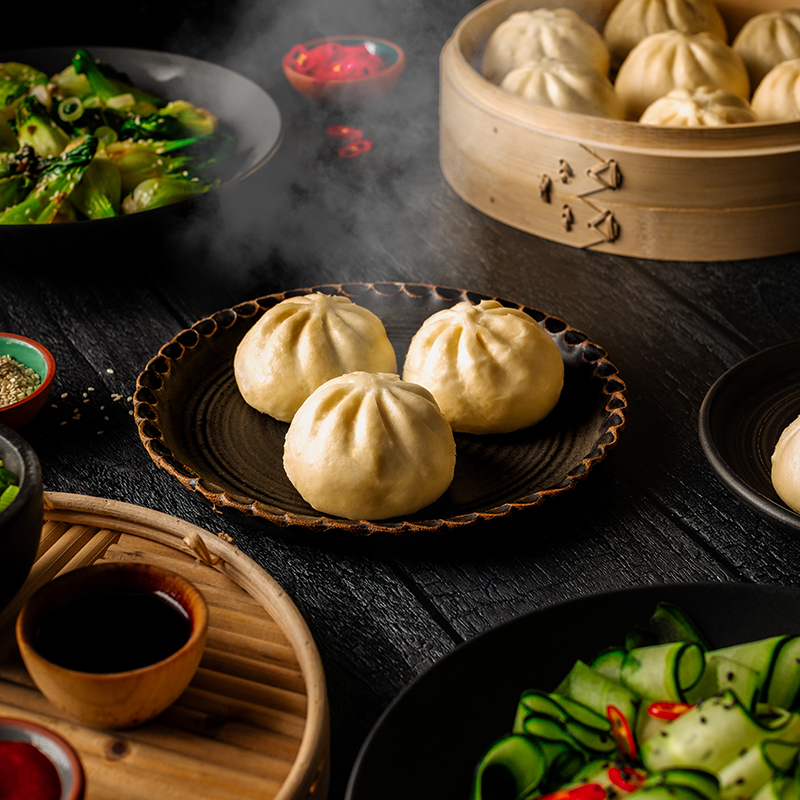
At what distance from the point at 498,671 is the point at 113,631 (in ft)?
1.13

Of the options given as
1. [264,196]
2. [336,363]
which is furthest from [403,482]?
[264,196]

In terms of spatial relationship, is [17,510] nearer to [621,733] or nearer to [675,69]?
[621,733]

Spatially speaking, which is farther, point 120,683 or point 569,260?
point 569,260

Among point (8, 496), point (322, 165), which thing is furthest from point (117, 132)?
point (8, 496)

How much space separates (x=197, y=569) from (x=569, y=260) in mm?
1089

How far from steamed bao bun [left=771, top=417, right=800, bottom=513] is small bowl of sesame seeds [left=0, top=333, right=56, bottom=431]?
100cm

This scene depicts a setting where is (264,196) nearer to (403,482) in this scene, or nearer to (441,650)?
(403,482)

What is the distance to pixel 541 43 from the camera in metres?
1.96

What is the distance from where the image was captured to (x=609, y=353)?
1483 mm

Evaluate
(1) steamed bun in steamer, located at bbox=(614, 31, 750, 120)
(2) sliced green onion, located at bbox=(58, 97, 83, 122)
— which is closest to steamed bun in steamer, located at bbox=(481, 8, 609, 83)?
(1) steamed bun in steamer, located at bbox=(614, 31, 750, 120)

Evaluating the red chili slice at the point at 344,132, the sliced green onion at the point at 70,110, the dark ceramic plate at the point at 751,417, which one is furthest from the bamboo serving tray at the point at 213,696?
the red chili slice at the point at 344,132

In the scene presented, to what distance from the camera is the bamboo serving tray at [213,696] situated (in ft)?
2.38

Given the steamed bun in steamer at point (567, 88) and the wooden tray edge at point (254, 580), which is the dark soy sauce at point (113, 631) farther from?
the steamed bun in steamer at point (567, 88)

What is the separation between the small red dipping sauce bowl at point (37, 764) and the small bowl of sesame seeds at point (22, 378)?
58cm
